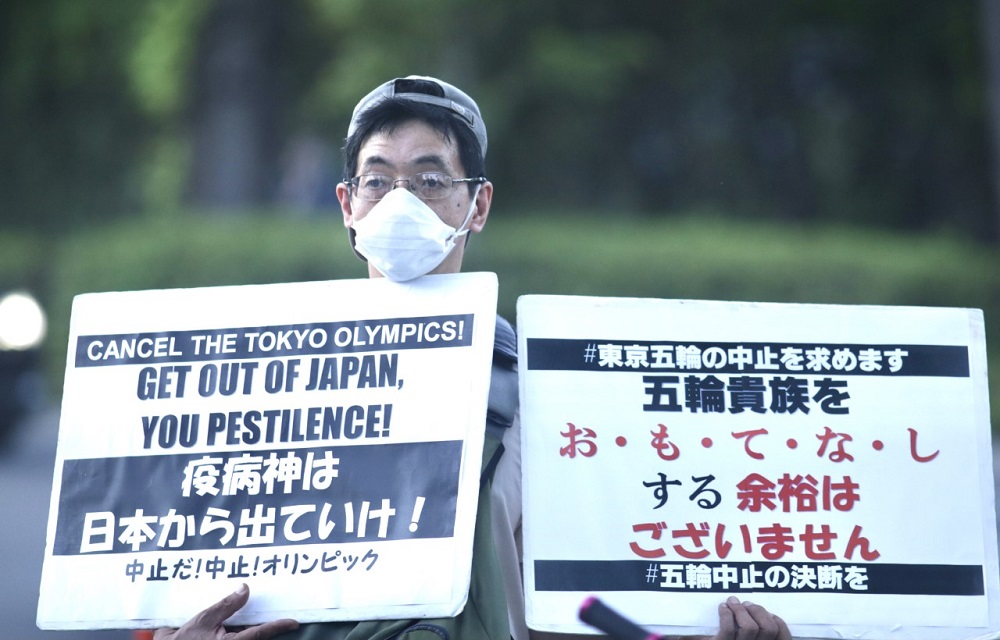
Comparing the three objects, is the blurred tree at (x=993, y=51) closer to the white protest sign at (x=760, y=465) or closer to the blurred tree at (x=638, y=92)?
the blurred tree at (x=638, y=92)

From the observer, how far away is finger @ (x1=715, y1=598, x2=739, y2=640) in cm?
270

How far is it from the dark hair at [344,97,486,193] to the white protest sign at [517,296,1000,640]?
416mm

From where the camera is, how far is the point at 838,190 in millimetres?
15570

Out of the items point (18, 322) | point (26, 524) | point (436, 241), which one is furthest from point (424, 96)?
point (18, 322)

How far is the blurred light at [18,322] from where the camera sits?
11.4 metres

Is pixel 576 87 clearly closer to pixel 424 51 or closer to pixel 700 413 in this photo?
pixel 424 51

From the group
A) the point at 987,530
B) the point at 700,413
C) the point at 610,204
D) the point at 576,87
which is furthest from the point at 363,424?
the point at 610,204

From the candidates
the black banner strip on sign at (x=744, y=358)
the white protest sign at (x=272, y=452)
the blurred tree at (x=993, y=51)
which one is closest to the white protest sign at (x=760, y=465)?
the black banner strip on sign at (x=744, y=358)

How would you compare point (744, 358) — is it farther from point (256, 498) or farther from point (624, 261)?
point (624, 261)

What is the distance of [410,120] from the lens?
303 cm

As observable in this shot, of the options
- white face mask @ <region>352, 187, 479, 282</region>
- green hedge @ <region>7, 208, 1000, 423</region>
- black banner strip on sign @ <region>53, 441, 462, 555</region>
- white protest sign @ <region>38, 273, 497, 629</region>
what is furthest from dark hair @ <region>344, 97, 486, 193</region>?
green hedge @ <region>7, 208, 1000, 423</region>

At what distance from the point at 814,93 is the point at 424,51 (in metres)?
4.62

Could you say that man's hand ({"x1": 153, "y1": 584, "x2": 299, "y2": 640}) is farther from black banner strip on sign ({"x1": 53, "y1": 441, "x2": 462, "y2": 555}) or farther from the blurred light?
the blurred light

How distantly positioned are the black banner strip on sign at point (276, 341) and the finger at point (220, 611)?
50 centimetres
